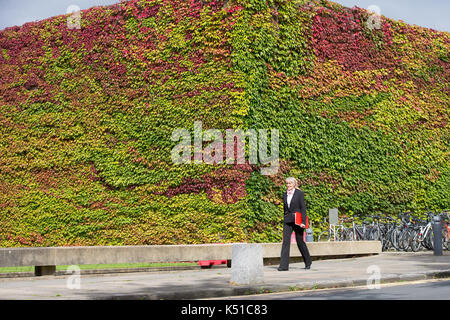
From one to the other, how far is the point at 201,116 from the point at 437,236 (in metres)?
7.58

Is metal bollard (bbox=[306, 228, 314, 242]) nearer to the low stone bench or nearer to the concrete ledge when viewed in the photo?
the concrete ledge

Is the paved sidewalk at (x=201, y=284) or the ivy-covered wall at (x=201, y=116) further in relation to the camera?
the ivy-covered wall at (x=201, y=116)

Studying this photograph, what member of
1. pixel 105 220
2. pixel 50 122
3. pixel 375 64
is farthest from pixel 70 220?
pixel 375 64

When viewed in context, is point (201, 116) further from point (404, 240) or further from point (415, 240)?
point (415, 240)

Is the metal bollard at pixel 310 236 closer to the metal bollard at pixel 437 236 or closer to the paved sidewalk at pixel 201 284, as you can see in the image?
the metal bollard at pixel 437 236

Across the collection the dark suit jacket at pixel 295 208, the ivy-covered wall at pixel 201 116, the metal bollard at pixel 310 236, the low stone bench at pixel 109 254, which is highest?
the ivy-covered wall at pixel 201 116

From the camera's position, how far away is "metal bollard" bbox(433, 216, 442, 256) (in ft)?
63.9

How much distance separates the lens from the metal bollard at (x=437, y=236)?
63.9 feet

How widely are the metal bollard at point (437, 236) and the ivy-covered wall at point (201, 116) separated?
9.26 feet

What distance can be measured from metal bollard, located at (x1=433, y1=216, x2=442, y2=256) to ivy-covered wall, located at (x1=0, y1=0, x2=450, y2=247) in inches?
111

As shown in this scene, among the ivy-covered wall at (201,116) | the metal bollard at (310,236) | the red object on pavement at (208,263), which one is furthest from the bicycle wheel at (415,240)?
the red object on pavement at (208,263)

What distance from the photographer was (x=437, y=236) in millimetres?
19734

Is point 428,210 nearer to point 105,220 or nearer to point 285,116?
point 285,116

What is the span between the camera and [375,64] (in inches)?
905
